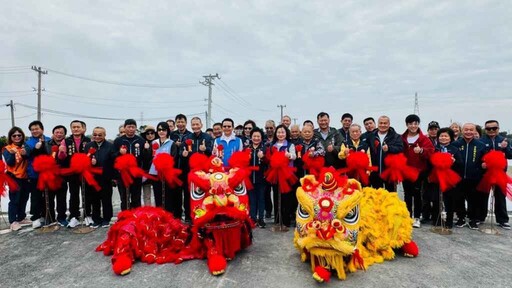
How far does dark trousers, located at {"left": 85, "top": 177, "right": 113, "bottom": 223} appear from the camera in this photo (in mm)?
6055

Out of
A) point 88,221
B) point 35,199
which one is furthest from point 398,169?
point 35,199

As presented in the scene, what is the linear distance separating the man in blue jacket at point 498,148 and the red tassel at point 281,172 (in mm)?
3704

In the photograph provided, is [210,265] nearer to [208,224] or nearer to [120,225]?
[208,224]

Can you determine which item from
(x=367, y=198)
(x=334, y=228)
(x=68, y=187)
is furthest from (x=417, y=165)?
(x=68, y=187)

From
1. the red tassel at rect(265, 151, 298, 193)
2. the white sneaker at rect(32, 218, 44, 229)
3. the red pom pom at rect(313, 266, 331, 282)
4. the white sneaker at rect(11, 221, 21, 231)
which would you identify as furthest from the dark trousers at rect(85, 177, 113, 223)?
the red pom pom at rect(313, 266, 331, 282)

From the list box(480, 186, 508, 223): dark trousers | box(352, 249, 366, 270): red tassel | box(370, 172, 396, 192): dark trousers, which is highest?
box(370, 172, 396, 192): dark trousers

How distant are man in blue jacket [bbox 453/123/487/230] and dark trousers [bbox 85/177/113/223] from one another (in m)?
6.56

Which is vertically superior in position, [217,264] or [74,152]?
[74,152]

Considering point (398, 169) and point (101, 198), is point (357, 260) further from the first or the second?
point (101, 198)

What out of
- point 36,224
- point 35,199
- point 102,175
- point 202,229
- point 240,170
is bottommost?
point 36,224

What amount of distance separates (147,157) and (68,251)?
196cm

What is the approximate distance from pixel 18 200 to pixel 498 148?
9.08 meters

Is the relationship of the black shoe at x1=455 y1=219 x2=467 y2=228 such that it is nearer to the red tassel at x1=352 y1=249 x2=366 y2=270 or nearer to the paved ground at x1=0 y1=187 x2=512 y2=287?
the paved ground at x1=0 y1=187 x2=512 y2=287

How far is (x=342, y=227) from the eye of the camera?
3.64 meters
